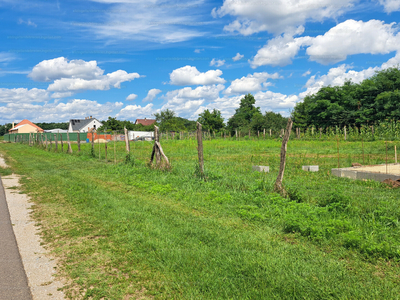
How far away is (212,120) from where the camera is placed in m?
64.0

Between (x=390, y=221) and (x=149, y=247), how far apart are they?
4128mm

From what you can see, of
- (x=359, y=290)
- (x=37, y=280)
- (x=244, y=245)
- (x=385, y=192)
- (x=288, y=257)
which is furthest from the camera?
(x=385, y=192)

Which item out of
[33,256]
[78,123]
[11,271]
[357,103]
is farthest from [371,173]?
[78,123]

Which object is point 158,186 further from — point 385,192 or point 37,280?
point 385,192

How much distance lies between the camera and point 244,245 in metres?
4.49

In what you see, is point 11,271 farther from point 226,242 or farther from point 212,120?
point 212,120

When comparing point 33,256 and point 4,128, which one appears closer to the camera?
point 33,256

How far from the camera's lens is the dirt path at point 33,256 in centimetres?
346

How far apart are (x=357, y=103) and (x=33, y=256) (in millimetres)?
48442

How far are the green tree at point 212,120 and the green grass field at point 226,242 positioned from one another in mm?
55950

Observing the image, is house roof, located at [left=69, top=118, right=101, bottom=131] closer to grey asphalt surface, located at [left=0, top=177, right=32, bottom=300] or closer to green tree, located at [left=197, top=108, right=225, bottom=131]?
green tree, located at [left=197, top=108, right=225, bottom=131]

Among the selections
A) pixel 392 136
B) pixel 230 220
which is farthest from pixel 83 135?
pixel 230 220

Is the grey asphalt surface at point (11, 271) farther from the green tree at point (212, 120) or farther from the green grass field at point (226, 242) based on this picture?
the green tree at point (212, 120)

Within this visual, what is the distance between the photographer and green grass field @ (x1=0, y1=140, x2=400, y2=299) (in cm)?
338
